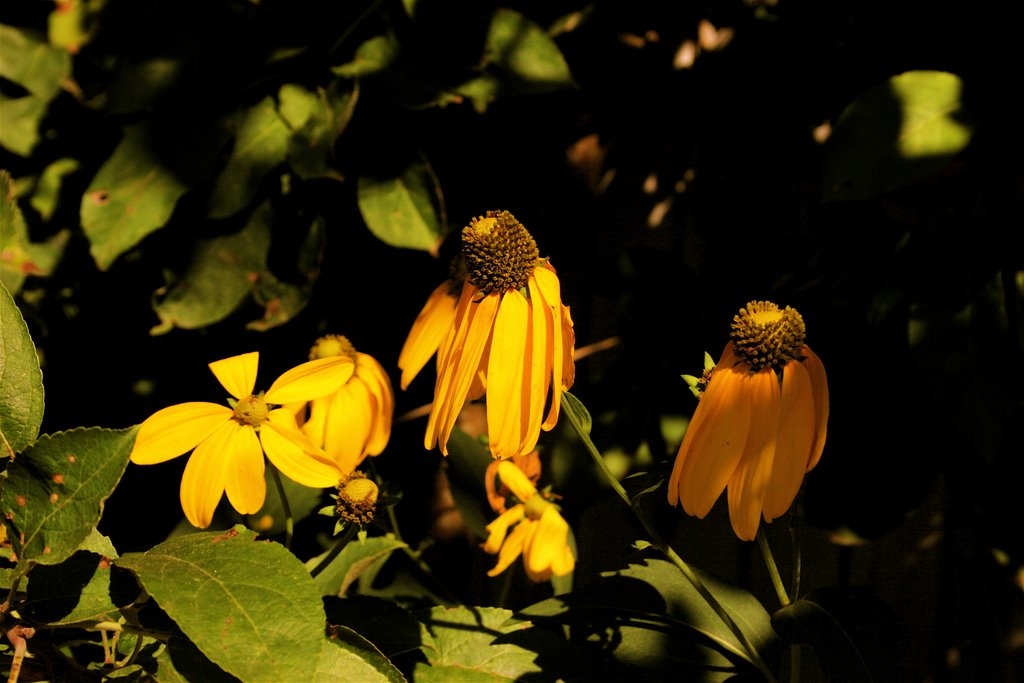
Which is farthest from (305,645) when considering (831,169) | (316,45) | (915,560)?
(915,560)

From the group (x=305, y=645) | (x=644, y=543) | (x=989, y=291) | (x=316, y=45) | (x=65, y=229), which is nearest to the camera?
(x=305, y=645)

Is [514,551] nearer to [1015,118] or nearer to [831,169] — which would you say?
[831,169]

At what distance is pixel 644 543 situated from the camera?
0.76 metres

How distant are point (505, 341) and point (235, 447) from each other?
0.29m

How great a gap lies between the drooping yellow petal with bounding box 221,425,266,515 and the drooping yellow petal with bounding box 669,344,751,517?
361mm

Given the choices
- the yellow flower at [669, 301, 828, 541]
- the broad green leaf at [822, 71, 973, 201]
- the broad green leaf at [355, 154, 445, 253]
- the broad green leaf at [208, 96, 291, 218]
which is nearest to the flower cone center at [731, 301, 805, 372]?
the yellow flower at [669, 301, 828, 541]

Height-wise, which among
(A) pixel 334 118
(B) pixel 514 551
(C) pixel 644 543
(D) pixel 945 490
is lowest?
(D) pixel 945 490

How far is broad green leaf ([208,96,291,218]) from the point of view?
1.19 metres

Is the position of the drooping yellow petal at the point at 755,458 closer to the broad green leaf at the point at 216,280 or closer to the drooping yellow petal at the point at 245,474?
the drooping yellow petal at the point at 245,474

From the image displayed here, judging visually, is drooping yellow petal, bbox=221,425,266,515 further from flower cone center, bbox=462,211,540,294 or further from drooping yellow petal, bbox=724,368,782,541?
drooping yellow petal, bbox=724,368,782,541

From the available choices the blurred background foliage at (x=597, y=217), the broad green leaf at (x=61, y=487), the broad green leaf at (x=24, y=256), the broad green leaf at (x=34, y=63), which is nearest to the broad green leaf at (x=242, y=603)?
the broad green leaf at (x=61, y=487)

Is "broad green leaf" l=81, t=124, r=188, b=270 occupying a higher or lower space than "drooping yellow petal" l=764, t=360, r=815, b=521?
lower

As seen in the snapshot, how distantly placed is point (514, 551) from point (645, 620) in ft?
0.56

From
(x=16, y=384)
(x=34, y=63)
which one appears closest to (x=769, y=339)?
(x=16, y=384)
